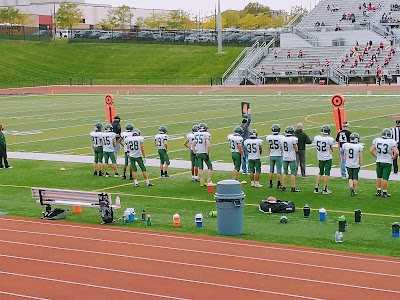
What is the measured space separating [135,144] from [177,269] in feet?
26.9

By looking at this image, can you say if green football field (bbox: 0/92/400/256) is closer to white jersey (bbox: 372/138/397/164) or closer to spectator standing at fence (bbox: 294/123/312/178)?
spectator standing at fence (bbox: 294/123/312/178)

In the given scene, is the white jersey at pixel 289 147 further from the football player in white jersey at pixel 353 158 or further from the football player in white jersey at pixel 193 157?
the football player in white jersey at pixel 193 157

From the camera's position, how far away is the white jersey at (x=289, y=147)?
20438mm

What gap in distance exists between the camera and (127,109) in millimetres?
47656

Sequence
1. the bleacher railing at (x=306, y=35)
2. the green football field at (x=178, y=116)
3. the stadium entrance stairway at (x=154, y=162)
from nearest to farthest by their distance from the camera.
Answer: the stadium entrance stairway at (x=154, y=162), the green football field at (x=178, y=116), the bleacher railing at (x=306, y=35)

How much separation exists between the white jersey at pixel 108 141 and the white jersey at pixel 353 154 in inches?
261

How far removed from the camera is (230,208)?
1603 centimetres

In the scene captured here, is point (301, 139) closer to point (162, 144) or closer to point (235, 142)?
point (235, 142)

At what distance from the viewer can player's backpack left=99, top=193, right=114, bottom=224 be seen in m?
17.2

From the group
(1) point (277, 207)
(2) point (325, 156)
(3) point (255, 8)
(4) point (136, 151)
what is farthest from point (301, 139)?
(3) point (255, 8)

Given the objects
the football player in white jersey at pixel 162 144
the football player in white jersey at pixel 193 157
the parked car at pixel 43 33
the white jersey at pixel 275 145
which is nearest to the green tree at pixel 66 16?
the parked car at pixel 43 33

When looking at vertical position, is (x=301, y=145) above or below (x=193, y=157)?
above

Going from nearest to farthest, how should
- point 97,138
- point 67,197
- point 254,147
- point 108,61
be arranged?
1. point 67,197
2. point 254,147
3. point 97,138
4. point 108,61

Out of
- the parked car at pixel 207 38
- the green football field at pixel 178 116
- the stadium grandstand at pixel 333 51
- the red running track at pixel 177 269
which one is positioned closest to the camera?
the red running track at pixel 177 269
